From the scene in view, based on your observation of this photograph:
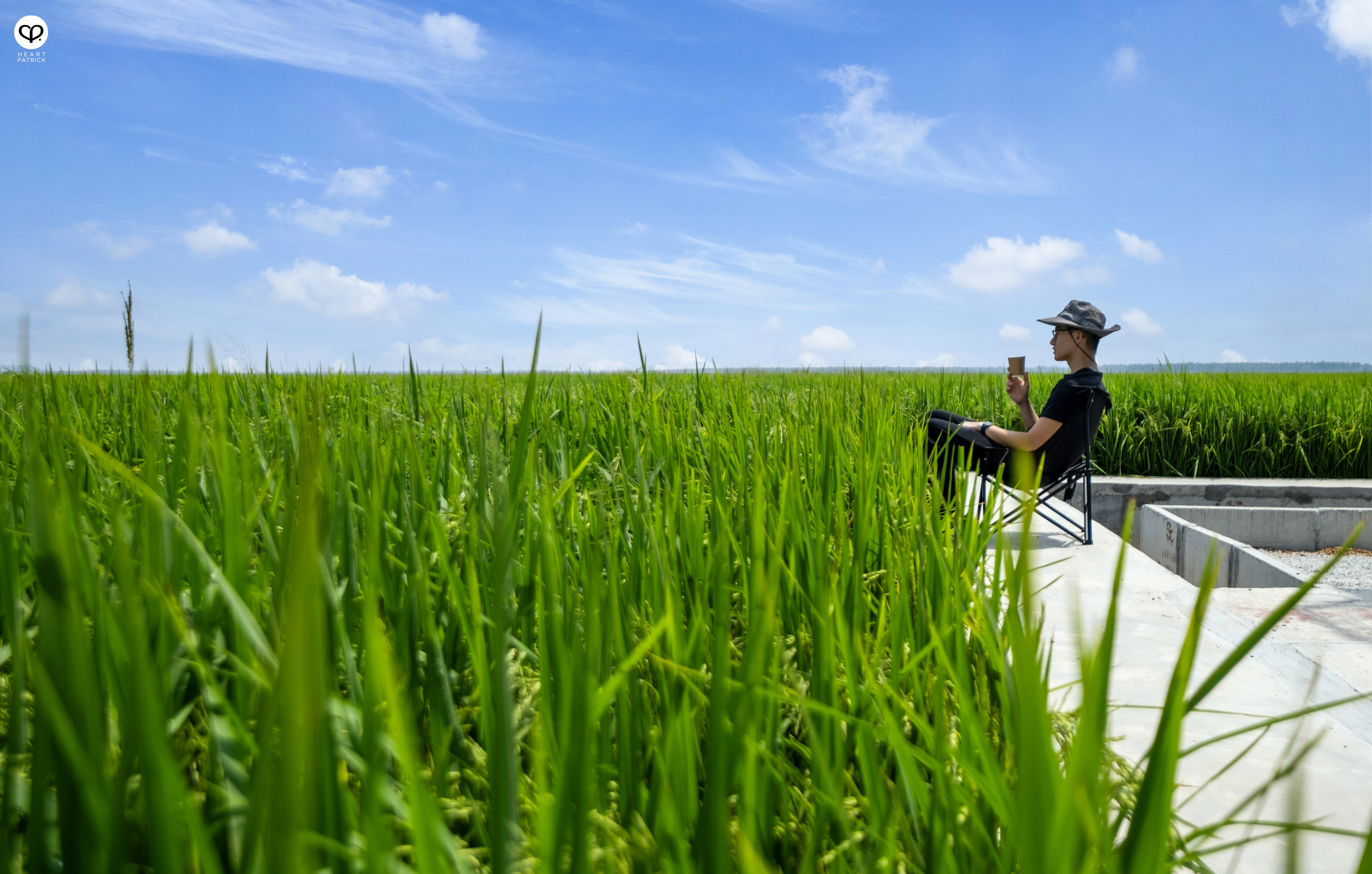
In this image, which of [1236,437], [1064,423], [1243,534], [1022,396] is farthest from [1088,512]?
[1236,437]

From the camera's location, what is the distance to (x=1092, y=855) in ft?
1.72

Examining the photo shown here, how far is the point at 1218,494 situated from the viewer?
6082 mm

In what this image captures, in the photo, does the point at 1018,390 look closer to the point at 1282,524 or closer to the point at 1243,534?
the point at 1243,534

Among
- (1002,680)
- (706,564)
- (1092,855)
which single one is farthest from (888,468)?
(1092,855)

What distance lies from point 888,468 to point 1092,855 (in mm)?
1707

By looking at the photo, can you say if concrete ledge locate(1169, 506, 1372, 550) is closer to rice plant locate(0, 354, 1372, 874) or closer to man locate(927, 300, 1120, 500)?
man locate(927, 300, 1120, 500)

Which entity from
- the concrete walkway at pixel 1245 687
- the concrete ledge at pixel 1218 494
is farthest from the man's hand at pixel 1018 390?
the concrete ledge at pixel 1218 494

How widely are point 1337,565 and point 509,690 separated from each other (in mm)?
5870

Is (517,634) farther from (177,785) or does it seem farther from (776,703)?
(177,785)

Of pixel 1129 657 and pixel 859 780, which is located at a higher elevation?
pixel 859 780

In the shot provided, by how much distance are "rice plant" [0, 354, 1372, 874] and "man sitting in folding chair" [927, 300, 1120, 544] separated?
2.96 m

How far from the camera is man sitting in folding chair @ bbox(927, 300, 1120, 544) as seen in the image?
4.23m

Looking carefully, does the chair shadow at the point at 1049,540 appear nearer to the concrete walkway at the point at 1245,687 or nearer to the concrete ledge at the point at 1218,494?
the concrete walkway at the point at 1245,687

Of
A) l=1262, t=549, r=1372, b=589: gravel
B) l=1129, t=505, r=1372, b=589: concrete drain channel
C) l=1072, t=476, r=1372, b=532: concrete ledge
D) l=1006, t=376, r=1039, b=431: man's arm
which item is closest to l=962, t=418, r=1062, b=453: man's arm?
l=1006, t=376, r=1039, b=431: man's arm
